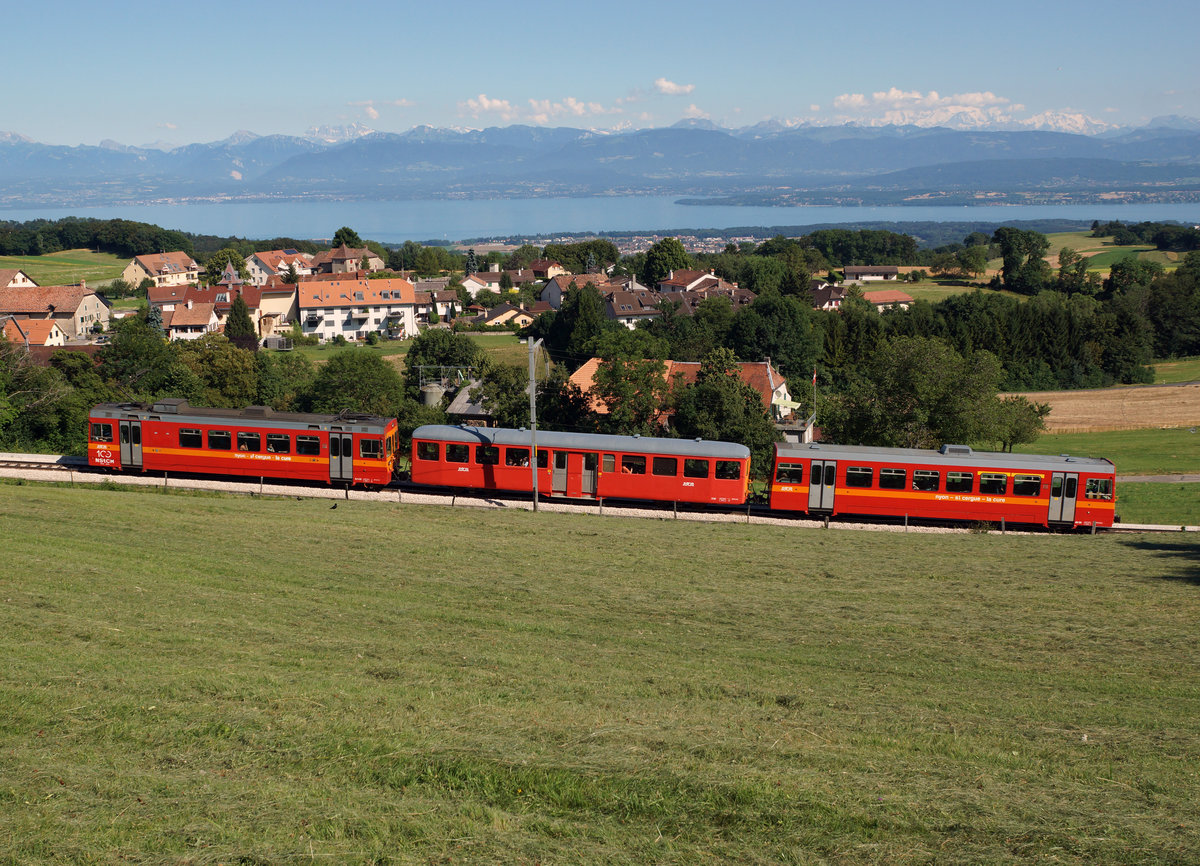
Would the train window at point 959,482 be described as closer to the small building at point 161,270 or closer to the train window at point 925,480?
the train window at point 925,480

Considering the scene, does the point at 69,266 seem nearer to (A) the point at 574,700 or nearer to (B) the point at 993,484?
(B) the point at 993,484

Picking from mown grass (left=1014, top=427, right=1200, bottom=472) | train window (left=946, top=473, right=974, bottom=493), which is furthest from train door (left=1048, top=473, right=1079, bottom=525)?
mown grass (left=1014, top=427, right=1200, bottom=472)

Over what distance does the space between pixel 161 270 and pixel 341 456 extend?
14095 centimetres

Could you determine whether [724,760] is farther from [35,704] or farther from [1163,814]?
[35,704]

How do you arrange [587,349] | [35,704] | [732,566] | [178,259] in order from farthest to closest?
[178,259]
[587,349]
[732,566]
[35,704]

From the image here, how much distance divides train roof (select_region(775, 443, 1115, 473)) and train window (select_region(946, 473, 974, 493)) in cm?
33

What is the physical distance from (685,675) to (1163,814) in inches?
259

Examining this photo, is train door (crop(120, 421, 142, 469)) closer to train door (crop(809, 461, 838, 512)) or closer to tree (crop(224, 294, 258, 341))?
train door (crop(809, 461, 838, 512))

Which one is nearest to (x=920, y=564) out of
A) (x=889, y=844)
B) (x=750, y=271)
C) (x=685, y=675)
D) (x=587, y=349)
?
(x=685, y=675)

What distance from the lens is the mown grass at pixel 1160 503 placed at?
31828mm

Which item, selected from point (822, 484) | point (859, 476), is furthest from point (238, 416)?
point (859, 476)

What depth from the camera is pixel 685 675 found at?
1390cm

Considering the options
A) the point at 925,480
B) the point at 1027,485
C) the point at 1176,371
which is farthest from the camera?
the point at 1176,371

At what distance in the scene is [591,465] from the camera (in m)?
29.9
